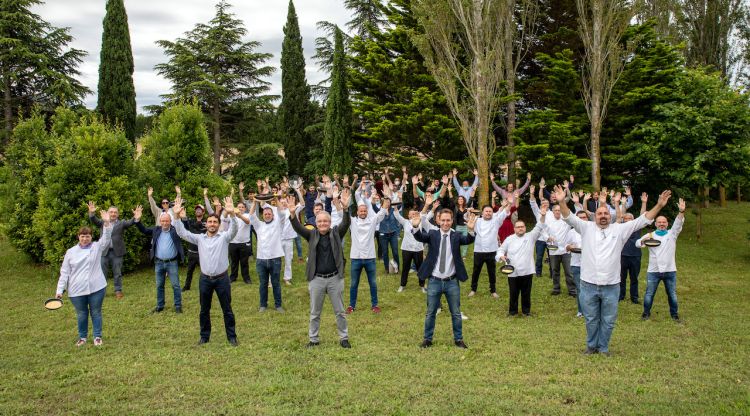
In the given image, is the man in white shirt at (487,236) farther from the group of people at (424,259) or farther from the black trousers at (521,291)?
the black trousers at (521,291)

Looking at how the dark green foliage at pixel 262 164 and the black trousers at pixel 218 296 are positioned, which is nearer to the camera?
the black trousers at pixel 218 296

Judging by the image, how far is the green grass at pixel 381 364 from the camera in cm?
548

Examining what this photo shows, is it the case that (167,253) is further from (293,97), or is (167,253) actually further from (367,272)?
(293,97)

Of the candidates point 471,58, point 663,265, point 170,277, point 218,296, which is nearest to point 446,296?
point 218,296

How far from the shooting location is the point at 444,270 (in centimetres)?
724

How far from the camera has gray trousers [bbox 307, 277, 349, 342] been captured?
7406 mm

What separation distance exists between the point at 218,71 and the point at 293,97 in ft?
17.5

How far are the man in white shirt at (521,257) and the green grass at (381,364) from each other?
500 mm

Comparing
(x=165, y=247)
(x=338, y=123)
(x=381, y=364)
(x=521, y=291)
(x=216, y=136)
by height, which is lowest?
(x=381, y=364)

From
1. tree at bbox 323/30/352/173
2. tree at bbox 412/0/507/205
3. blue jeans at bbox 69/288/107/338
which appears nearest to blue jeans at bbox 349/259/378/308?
blue jeans at bbox 69/288/107/338

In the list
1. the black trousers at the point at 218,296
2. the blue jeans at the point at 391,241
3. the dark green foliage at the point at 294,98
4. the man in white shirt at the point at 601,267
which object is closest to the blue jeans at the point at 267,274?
the black trousers at the point at 218,296

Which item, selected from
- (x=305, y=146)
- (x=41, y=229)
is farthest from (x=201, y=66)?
(x=41, y=229)

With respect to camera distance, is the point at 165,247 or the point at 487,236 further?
the point at 487,236

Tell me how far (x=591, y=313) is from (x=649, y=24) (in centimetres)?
1994
